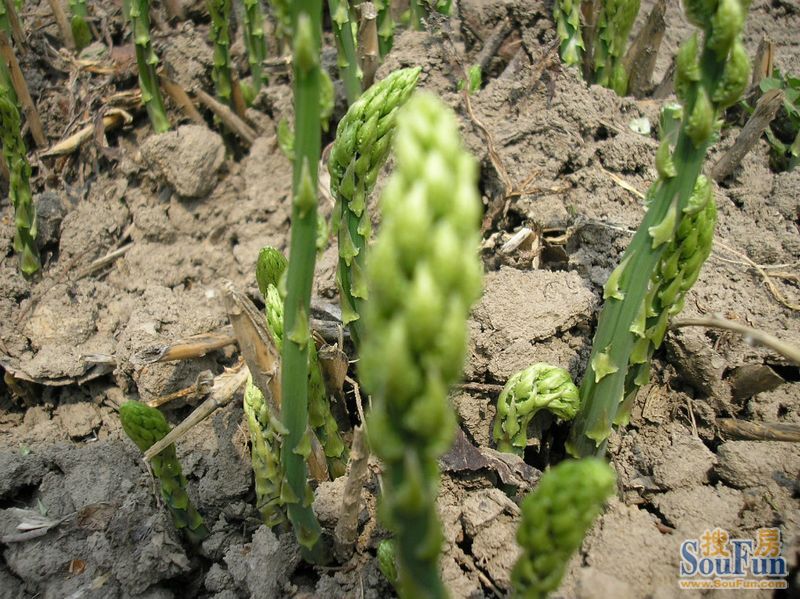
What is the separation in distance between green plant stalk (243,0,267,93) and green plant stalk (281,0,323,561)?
2.49 m

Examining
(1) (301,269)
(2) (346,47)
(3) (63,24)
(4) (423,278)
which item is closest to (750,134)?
(2) (346,47)

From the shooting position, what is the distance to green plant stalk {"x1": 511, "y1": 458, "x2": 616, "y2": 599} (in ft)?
4.64

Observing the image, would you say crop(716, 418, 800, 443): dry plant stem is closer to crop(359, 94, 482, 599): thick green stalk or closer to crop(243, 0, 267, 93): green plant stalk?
crop(359, 94, 482, 599): thick green stalk

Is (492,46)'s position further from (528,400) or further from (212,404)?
(212,404)

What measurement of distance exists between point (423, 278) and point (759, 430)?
177 centimetres

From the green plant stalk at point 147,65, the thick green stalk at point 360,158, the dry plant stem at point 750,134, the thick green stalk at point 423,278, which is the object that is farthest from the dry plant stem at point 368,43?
the thick green stalk at point 423,278

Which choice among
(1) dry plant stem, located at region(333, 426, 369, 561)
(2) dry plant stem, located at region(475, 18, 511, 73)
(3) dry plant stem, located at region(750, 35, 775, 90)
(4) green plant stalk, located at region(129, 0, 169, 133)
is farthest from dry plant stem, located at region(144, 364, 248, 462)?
(3) dry plant stem, located at region(750, 35, 775, 90)

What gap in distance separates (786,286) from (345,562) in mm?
2010

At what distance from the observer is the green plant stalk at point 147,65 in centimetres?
339

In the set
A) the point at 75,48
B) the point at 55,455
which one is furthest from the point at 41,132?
the point at 55,455

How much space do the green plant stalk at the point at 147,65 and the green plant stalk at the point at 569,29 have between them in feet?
6.84

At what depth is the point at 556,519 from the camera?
1412 millimetres

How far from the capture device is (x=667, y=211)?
1755mm

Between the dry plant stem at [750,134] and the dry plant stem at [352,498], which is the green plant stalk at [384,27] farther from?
the dry plant stem at [352,498]
